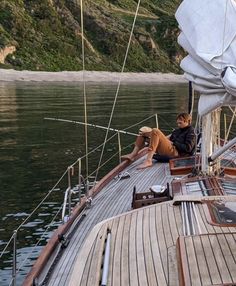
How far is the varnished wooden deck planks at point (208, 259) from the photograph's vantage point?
199 inches

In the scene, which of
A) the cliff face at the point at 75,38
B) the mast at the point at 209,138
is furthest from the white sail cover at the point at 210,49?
the cliff face at the point at 75,38

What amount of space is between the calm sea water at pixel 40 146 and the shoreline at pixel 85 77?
1929cm

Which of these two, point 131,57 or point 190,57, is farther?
point 131,57

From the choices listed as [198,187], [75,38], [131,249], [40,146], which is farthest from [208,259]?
[75,38]

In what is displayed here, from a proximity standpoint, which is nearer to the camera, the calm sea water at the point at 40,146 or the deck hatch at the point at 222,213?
the deck hatch at the point at 222,213

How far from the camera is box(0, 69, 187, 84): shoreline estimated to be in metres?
74.8

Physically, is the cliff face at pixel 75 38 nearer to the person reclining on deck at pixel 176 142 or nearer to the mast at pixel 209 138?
the person reclining on deck at pixel 176 142

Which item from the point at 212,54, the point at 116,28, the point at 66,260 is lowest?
the point at 66,260

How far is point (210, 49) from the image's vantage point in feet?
29.3

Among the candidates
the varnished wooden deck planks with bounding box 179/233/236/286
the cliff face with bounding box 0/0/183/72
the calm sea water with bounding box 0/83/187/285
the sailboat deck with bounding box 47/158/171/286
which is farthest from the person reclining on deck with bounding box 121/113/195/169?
the cliff face with bounding box 0/0/183/72

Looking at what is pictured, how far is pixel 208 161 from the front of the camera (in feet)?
31.9

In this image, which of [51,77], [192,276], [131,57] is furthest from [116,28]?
[192,276]

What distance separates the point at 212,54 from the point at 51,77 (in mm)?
72181

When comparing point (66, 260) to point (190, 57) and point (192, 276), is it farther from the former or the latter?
point (190, 57)
